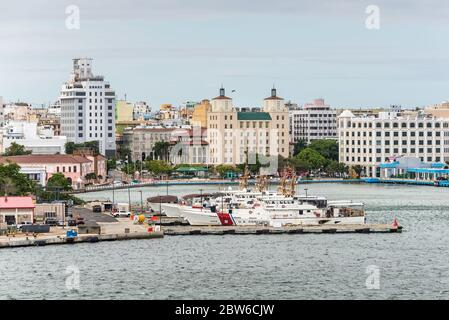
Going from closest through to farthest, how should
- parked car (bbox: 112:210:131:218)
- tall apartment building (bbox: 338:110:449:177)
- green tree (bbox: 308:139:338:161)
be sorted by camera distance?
parked car (bbox: 112:210:131:218)
tall apartment building (bbox: 338:110:449:177)
green tree (bbox: 308:139:338:161)

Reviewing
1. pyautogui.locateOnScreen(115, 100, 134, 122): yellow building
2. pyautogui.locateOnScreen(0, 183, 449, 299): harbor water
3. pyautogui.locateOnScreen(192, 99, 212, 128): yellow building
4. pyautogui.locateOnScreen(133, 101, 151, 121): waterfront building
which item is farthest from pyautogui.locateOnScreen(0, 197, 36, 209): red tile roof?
pyautogui.locateOnScreen(133, 101, 151, 121): waterfront building

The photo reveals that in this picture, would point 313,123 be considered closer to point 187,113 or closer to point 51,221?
point 187,113

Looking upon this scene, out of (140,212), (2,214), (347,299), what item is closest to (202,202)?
(140,212)

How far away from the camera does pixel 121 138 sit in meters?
83.5

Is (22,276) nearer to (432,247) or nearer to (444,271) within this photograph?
(444,271)

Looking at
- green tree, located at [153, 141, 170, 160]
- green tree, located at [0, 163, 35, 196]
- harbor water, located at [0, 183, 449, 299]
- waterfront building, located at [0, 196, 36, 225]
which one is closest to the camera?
harbor water, located at [0, 183, 449, 299]

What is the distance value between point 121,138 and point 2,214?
5035cm

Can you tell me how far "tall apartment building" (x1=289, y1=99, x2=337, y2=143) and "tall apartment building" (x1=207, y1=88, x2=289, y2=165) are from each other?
14292mm

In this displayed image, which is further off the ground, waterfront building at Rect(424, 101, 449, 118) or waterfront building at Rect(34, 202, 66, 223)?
waterfront building at Rect(424, 101, 449, 118)

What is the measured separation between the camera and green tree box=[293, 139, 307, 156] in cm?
8391

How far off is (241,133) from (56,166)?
765 inches

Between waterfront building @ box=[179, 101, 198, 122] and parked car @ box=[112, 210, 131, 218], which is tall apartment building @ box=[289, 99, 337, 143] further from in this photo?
parked car @ box=[112, 210, 131, 218]

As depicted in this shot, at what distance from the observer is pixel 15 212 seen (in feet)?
110

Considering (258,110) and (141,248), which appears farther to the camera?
(258,110)
